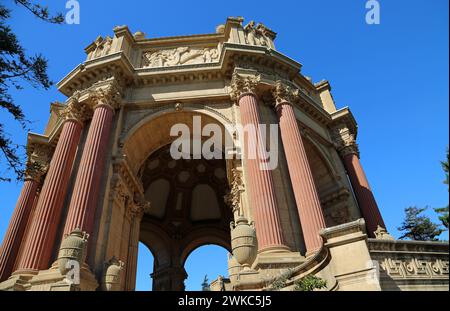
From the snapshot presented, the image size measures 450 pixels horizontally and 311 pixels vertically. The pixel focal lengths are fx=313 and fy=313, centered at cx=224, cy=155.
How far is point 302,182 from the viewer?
14945 mm

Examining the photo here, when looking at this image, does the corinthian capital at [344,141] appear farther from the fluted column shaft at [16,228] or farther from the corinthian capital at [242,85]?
the fluted column shaft at [16,228]

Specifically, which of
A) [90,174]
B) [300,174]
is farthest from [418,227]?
[90,174]

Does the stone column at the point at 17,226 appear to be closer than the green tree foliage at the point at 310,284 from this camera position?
No

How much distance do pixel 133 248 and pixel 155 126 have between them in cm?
746

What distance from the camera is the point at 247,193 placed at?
15070mm

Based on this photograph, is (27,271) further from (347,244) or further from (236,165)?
(347,244)

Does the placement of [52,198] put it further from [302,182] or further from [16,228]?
[302,182]

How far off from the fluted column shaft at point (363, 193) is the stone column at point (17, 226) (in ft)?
65.3

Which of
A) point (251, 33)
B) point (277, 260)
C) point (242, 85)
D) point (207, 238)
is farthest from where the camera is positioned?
point (207, 238)

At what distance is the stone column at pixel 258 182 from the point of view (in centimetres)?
1271

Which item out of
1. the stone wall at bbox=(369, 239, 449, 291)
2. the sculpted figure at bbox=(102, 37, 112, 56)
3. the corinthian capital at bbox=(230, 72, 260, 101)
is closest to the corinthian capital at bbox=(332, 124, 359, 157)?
the corinthian capital at bbox=(230, 72, 260, 101)

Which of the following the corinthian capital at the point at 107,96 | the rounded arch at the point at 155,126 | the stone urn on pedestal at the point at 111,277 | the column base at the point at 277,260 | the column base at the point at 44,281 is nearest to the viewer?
the column base at the point at 44,281

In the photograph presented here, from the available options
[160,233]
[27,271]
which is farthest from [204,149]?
[160,233]

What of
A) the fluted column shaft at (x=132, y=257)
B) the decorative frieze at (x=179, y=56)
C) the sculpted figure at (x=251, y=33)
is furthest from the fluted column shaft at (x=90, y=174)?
the sculpted figure at (x=251, y=33)
